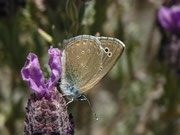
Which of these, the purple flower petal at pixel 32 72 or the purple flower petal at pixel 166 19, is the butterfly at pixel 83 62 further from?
the purple flower petal at pixel 166 19

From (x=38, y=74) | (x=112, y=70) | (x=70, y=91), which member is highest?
(x=38, y=74)

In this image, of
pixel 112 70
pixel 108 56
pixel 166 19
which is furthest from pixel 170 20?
pixel 108 56

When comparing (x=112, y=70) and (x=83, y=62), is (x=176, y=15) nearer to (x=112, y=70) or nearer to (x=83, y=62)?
(x=112, y=70)

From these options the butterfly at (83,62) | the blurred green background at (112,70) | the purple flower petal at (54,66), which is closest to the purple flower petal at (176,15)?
the blurred green background at (112,70)

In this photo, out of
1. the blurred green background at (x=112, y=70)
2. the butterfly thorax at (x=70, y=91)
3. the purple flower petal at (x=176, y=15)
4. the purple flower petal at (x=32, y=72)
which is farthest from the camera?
the purple flower petal at (x=176, y=15)

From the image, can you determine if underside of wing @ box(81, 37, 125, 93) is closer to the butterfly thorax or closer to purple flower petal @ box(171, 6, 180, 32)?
the butterfly thorax

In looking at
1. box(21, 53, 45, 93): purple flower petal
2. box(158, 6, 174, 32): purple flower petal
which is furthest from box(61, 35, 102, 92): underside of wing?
box(158, 6, 174, 32): purple flower petal

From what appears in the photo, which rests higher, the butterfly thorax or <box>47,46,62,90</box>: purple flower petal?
<box>47,46,62,90</box>: purple flower petal
